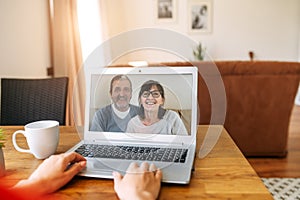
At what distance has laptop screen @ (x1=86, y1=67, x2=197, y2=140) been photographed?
89 centimetres

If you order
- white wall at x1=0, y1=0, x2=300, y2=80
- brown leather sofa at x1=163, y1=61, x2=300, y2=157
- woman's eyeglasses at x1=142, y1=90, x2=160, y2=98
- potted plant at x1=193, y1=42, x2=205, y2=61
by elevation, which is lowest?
brown leather sofa at x1=163, y1=61, x2=300, y2=157

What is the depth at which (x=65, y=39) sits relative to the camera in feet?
9.19

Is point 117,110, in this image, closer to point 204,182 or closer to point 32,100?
point 204,182

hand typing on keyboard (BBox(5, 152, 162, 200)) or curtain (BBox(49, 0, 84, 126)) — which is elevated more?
curtain (BBox(49, 0, 84, 126))

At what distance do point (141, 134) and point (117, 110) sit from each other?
0.34ft

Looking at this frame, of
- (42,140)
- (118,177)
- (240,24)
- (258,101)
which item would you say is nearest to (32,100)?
(42,140)

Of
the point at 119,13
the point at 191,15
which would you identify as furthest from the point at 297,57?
the point at 119,13

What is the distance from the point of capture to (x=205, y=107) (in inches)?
92.7

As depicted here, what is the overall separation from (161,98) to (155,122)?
0.25 feet

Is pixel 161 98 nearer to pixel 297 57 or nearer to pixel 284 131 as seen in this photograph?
pixel 284 131

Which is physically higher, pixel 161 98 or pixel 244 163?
pixel 161 98

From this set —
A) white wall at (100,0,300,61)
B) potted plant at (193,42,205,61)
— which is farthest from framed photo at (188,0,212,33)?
potted plant at (193,42,205,61)

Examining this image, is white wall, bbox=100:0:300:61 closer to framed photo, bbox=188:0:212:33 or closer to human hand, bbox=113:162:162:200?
framed photo, bbox=188:0:212:33

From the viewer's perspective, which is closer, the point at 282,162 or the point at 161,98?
the point at 161,98
